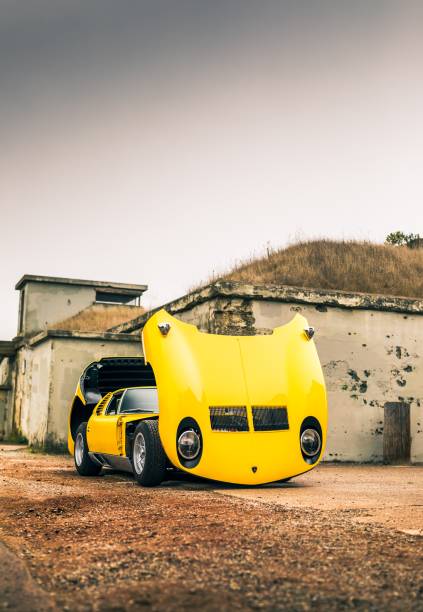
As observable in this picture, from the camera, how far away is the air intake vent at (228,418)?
791 cm

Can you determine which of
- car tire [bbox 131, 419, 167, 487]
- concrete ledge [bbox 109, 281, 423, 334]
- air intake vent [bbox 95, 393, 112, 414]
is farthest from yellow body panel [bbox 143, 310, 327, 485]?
concrete ledge [bbox 109, 281, 423, 334]

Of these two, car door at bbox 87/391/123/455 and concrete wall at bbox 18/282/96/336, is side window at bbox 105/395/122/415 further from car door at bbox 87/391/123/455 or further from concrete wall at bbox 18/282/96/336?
concrete wall at bbox 18/282/96/336

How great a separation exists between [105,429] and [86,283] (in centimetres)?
2538

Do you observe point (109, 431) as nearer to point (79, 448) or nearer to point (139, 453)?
point (139, 453)

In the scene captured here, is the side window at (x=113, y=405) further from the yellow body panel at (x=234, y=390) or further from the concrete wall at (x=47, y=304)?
the concrete wall at (x=47, y=304)

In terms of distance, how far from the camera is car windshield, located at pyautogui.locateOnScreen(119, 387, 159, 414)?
9117 mm

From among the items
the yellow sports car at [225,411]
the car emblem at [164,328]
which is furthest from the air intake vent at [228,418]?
the car emblem at [164,328]

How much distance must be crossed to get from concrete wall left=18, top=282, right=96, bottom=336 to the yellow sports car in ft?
80.3

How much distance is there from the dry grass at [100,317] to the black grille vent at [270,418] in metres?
23.5

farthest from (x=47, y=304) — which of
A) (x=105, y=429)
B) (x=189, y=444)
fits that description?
(x=189, y=444)

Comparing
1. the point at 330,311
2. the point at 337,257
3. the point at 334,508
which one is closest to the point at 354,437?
the point at 330,311

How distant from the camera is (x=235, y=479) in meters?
7.97

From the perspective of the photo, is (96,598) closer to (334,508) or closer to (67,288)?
(334,508)

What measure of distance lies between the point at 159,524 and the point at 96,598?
1986mm
